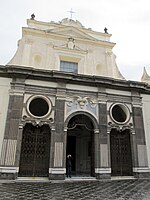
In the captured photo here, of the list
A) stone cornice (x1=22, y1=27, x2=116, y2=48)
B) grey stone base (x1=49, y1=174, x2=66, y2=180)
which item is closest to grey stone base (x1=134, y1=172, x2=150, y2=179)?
grey stone base (x1=49, y1=174, x2=66, y2=180)

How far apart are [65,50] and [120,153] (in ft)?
29.4

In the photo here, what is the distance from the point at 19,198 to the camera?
5926 mm

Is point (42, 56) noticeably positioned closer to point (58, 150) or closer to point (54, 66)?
point (54, 66)

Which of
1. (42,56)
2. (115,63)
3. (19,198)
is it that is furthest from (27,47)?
(19,198)

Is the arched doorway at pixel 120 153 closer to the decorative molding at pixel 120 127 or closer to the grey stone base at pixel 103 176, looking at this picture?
the decorative molding at pixel 120 127

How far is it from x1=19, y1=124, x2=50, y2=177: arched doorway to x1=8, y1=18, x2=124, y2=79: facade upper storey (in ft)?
17.0

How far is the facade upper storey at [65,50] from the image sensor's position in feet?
47.7

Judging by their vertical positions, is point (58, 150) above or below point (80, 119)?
below

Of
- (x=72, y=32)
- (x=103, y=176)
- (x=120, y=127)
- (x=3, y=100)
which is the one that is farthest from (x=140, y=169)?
(x=72, y=32)

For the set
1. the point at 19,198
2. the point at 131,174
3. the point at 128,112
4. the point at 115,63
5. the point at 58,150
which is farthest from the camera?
the point at 115,63

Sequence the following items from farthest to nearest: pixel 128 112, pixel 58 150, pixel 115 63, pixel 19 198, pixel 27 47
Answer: pixel 115 63, pixel 27 47, pixel 128 112, pixel 58 150, pixel 19 198

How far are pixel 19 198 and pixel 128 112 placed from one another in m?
9.03

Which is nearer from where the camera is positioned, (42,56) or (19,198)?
(19,198)

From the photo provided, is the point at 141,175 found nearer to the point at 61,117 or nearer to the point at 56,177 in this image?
the point at 56,177
